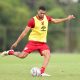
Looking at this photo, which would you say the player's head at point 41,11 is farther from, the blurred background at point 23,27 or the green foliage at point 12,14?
the green foliage at point 12,14

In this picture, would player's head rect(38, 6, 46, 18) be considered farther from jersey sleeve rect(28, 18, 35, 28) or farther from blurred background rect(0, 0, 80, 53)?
blurred background rect(0, 0, 80, 53)

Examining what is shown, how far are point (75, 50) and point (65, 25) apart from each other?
4.09m

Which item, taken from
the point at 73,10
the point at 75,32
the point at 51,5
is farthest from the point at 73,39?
the point at 73,10

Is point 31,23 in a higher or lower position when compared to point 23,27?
higher

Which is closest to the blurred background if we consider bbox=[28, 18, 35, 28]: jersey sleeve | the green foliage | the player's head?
the green foliage

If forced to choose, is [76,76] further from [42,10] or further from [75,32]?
[75,32]

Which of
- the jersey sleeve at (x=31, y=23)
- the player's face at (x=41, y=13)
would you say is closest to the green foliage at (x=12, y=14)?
the jersey sleeve at (x=31, y=23)

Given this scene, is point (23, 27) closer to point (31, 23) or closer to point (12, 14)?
point (12, 14)

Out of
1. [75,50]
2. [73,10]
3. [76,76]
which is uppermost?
[73,10]

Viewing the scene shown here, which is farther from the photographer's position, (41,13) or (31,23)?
(31,23)

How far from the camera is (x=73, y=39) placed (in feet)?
157

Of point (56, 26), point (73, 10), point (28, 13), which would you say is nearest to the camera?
point (73, 10)

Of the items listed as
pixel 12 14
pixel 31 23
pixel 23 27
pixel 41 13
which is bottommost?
pixel 23 27

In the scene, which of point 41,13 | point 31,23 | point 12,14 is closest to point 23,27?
point 12,14
